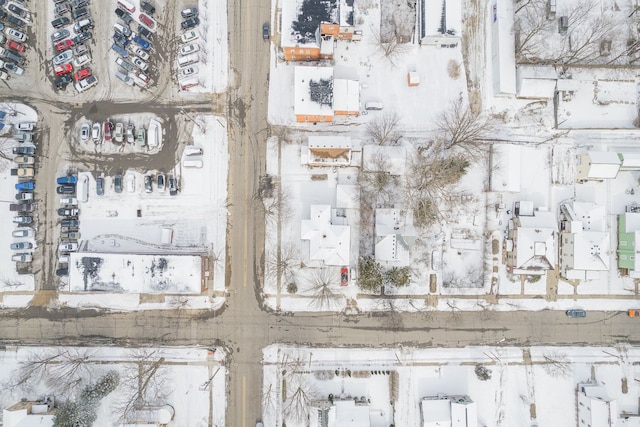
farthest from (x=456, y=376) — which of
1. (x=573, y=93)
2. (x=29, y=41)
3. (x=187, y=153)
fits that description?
(x=29, y=41)

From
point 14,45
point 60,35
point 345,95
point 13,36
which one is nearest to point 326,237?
point 345,95

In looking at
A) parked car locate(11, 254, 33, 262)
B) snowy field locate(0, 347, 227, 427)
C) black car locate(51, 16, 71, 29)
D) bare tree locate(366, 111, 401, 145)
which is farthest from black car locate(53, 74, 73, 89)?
bare tree locate(366, 111, 401, 145)

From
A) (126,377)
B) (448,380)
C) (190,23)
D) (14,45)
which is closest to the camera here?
(126,377)

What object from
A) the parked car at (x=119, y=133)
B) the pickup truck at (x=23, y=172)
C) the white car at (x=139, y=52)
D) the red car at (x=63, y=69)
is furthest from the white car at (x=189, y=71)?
the pickup truck at (x=23, y=172)

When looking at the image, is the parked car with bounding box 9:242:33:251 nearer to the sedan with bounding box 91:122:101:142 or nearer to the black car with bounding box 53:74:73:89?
the sedan with bounding box 91:122:101:142

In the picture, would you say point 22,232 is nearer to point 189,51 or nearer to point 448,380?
point 189,51

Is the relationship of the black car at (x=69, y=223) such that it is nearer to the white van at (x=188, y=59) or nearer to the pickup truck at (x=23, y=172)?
the pickup truck at (x=23, y=172)
